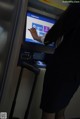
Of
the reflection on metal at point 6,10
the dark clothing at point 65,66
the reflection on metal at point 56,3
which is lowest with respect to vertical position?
the dark clothing at point 65,66

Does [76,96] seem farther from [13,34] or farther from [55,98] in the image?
[13,34]

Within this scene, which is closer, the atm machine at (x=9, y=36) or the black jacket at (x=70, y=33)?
the atm machine at (x=9, y=36)

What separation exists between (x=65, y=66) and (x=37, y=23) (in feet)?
3.11

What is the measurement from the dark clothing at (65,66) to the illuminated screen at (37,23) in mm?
713

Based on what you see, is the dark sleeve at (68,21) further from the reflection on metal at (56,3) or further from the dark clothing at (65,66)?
the reflection on metal at (56,3)

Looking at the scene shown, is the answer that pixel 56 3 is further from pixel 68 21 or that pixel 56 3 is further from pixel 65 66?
pixel 65 66

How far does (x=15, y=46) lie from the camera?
1201mm

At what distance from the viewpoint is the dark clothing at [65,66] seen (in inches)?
56.6

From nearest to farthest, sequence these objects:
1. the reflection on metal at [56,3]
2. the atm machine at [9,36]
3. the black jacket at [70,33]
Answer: the atm machine at [9,36] < the black jacket at [70,33] < the reflection on metal at [56,3]

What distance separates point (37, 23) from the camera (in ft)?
7.41

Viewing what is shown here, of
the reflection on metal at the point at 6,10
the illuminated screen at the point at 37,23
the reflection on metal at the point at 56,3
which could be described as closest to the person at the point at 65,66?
the reflection on metal at the point at 6,10

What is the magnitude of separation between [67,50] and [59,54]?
0.22 ft

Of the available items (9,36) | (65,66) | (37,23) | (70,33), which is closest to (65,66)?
(65,66)

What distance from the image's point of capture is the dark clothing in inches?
56.6
